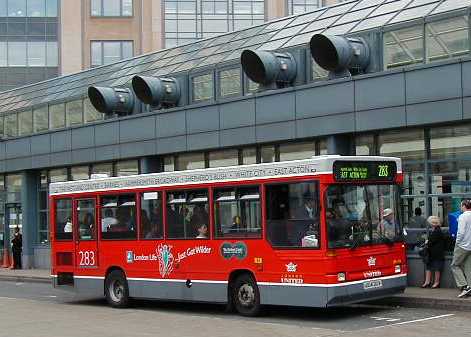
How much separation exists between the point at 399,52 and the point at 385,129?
1.91m

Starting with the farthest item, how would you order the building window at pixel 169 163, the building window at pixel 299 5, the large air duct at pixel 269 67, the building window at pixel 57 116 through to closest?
the building window at pixel 299 5, the building window at pixel 57 116, the building window at pixel 169 163, the large air duct at pixel 269 67

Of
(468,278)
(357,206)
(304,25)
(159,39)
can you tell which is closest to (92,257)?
(357,206)

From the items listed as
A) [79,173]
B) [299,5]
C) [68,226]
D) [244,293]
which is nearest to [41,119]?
[79,173]

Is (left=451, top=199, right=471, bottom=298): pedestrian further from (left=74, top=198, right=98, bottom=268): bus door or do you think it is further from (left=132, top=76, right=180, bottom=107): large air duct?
(left=132, top=76, right=180, bottom=107): large air duct

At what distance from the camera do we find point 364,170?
14664mm

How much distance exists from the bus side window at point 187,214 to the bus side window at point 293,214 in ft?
5.65

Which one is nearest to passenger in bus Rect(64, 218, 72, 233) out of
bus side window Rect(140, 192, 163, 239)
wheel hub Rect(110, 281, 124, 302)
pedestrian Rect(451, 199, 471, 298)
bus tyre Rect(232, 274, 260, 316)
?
wheel hub Rect(110, 281, 124, 302)

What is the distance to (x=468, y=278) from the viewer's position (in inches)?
623

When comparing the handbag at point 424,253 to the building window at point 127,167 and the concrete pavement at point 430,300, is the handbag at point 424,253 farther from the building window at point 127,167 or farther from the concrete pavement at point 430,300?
the building window at point 127,167

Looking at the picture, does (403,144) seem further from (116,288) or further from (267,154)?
(116,288)

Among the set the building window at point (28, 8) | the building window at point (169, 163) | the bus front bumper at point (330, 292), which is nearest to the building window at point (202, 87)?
the building window at point (169, 163)

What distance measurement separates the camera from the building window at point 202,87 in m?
24.8

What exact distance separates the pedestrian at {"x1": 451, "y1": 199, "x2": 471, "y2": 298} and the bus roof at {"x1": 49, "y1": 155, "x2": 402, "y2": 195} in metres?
1.58

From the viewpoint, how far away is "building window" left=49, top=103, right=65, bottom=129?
Result: 102ft
